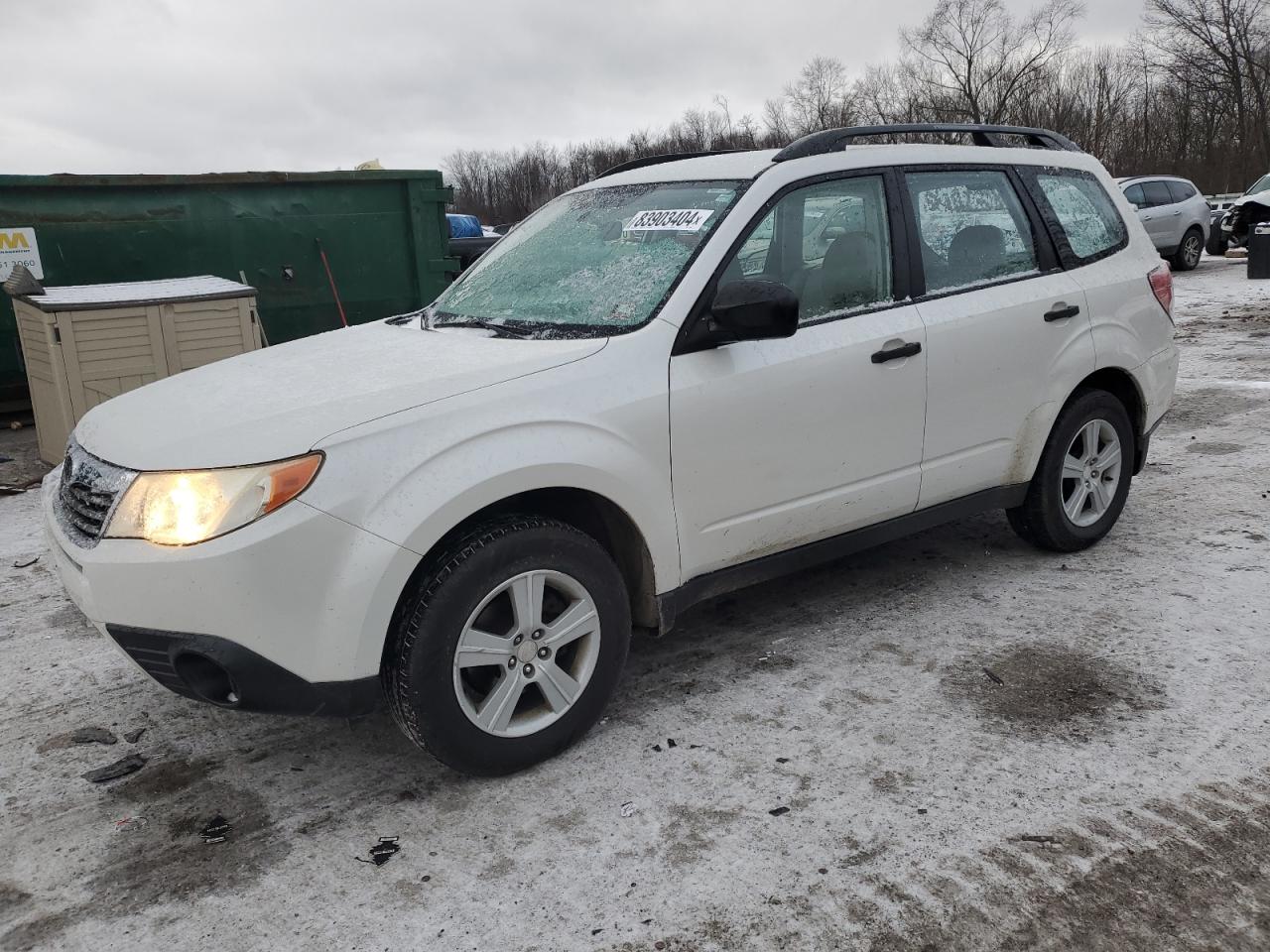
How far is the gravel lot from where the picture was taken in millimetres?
2512

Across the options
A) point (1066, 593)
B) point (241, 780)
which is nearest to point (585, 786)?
point (241, 780)

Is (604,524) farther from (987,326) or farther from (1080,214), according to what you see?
(1080,214)

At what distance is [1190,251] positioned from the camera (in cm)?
1823

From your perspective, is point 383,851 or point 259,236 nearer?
point 383,851

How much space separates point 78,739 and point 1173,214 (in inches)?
739

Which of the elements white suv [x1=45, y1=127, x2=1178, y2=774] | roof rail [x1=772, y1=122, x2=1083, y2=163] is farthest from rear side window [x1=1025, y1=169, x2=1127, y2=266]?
roof rail [x1=772, y1=122, x2=1083, y2=163]

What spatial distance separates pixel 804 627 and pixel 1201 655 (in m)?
1.39

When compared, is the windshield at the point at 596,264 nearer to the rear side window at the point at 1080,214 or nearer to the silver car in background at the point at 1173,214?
the rear side window at the point at 1080,214

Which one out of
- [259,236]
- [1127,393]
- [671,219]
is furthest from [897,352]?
[259,236]

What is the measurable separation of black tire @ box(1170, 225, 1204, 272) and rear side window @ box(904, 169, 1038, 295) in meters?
15.9

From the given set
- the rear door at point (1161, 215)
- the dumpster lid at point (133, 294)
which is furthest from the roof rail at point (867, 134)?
the rear door at point (1161, 215)

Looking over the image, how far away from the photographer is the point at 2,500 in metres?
6.72

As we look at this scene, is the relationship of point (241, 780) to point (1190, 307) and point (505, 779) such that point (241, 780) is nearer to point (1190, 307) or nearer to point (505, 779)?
point (505, 779)

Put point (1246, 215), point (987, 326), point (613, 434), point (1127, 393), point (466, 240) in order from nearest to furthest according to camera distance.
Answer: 1. point (613, 434)
2. point (987, 326)
3. point (1127, 393)
4. point (466, 240)
5. point (1246, 215)
